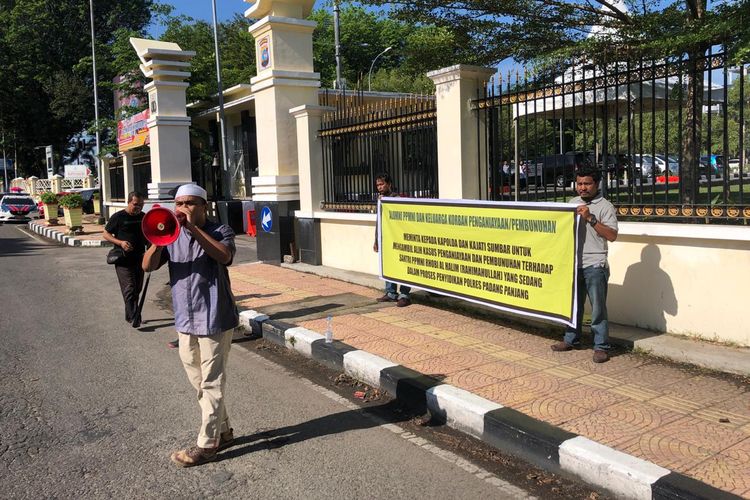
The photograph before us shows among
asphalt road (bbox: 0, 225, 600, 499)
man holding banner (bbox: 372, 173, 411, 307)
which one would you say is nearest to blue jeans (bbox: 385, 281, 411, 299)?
man holding banner (bbox: 372, 173, 411, 307)

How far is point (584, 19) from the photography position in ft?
A: 32.6

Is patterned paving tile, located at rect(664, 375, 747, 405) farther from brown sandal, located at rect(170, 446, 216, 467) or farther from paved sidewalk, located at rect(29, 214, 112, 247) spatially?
paved sidewalk, located at rect(29, 214, 112, 247)

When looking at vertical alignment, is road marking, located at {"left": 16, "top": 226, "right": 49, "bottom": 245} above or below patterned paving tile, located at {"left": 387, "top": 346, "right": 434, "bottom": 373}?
above

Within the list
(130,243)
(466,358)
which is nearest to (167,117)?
(130,243)

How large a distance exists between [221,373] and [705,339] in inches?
168

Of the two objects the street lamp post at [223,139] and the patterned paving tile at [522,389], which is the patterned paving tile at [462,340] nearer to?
the patterned paving tile at [522,389]

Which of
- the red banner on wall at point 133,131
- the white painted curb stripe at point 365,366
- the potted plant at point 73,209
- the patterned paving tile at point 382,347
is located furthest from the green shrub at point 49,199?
the white painted curb stripe at point 365,366

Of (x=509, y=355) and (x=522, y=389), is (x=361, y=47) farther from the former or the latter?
(x=522, y=389)

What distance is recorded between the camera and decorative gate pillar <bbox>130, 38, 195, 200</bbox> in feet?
62.3

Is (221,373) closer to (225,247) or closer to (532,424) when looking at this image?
(225,247)

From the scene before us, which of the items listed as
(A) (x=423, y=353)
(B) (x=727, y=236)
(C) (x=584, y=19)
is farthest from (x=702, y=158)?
(C) (x=584, y=19)

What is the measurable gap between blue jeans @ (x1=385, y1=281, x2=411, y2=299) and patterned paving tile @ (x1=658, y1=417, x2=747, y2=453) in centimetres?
443

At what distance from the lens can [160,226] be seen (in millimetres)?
3830

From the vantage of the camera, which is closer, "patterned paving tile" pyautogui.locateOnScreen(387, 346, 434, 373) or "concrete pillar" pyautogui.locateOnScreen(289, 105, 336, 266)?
"patterned paving tile" pyautogui.locateOnScreen(387, 346, 434, 373)
